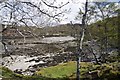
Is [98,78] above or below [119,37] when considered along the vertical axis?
below

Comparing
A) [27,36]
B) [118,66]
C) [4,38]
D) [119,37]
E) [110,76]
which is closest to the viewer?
[27,36]

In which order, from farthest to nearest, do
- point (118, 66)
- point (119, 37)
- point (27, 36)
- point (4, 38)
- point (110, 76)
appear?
point (119, 37) → point (118, 66) → point (110, 76) → point (4, 38) → point (27, 36)

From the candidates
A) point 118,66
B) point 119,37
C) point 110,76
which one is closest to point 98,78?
point 110,76

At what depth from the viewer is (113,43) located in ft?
74.2

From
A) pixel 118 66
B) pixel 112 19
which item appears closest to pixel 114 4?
pixel 112 19

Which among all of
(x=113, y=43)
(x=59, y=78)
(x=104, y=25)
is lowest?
(x=59, y=78)

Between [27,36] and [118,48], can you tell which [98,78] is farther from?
[27,36]

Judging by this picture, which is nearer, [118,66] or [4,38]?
[4,38]

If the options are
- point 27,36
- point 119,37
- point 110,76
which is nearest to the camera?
point 27,36

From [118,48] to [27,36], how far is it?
17201 mm

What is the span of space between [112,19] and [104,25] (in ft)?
2.57

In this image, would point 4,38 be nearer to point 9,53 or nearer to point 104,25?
point 9,53

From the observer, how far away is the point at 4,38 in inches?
282

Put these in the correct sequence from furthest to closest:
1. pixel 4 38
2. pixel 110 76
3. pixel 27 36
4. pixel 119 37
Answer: pixel 119 37
pixel 110 76
pixel 4 38
pixel 27 36
